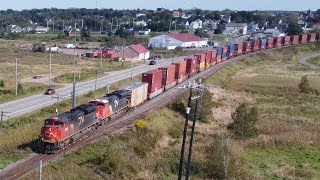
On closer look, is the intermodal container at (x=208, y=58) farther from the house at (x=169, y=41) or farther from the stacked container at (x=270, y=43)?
the house at (x=169, y=41)

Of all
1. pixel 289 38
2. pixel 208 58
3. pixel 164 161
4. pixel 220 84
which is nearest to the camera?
pixel 164 161

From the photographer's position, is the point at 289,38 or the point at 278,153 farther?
the point at 289,38

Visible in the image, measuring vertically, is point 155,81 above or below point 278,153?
above

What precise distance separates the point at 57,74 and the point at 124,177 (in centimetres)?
6411

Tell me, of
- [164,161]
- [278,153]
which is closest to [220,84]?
[278,153]

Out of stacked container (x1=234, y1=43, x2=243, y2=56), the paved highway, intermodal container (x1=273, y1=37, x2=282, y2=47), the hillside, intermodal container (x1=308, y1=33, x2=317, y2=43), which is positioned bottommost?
the paved highway

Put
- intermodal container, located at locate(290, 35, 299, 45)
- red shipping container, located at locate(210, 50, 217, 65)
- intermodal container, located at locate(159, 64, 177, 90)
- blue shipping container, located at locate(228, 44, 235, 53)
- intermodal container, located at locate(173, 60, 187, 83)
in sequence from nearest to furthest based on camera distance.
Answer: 1. intermodal container, located at locate(159, 64, 177, 90)
2. intermodal container, located at locate(173, 60, 187, 83)
3. red shipping container, located at locate(210, 50, 217, 65)
4. blue shipping container, located at locate(228, 44, 235, 53)
5. intermodal container, located at locate(290, 35, 299, 45)

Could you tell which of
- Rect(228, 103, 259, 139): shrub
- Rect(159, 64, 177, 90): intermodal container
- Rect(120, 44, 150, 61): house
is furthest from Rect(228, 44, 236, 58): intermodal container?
Rect(228, 103, 259, 139): shrub

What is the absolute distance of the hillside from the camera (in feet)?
94.2

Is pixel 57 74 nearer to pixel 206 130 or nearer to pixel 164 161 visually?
pixel 206 130

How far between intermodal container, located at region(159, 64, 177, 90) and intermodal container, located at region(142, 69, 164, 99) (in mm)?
2162

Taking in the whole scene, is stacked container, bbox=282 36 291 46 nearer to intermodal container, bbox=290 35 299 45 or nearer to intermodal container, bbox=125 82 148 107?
intermodal container, bbox=290 35 299 45

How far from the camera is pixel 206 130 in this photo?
44.9 meters

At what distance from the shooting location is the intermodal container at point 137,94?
47.7 meters
